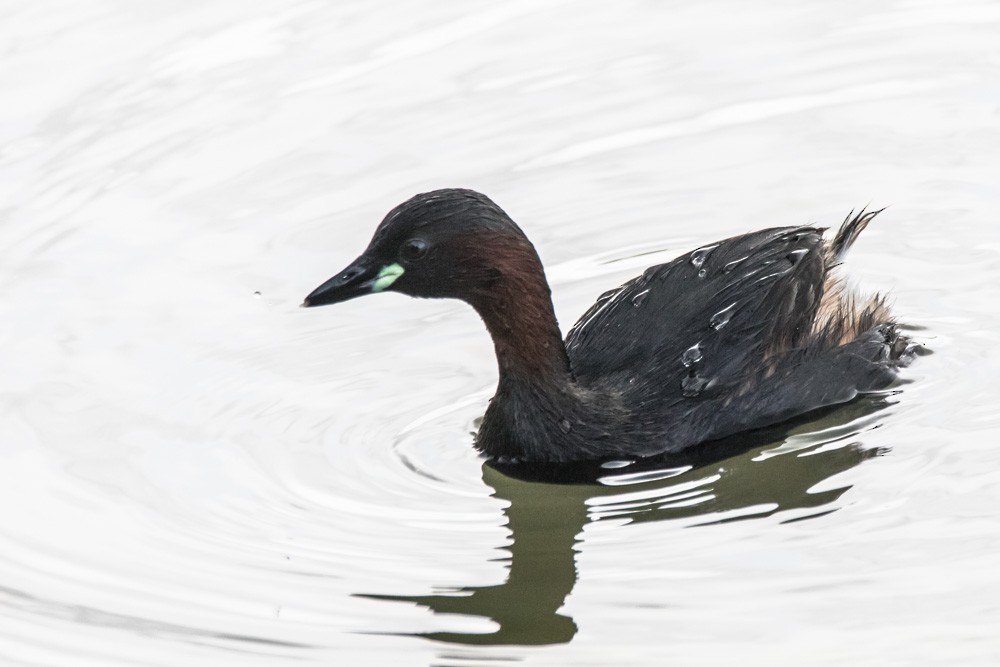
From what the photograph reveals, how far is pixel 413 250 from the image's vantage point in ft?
23.4

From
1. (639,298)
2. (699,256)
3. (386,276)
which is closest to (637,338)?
(639,298)

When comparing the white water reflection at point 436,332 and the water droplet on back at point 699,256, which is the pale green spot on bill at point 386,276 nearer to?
the white water reflection at point 436,332

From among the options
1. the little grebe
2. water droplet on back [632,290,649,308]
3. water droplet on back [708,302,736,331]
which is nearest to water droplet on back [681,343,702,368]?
the little grebe

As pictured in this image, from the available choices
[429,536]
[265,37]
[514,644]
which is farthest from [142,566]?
[265,37]

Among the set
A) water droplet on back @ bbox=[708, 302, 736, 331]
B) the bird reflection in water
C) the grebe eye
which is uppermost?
the grebe eye

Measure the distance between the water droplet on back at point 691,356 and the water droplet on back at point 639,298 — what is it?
33 cm

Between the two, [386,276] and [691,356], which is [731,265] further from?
[386,276]

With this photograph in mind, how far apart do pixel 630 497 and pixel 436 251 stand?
4.14 feet

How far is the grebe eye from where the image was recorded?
23.3 feet

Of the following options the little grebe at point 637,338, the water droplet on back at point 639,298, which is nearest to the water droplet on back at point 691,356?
the little grebe at point 637,338

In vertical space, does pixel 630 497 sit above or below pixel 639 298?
below

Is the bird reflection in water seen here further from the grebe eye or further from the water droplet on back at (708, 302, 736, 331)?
the grebe eye

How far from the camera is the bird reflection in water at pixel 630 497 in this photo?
6.22 m

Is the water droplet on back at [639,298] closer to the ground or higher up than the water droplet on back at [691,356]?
higher up
